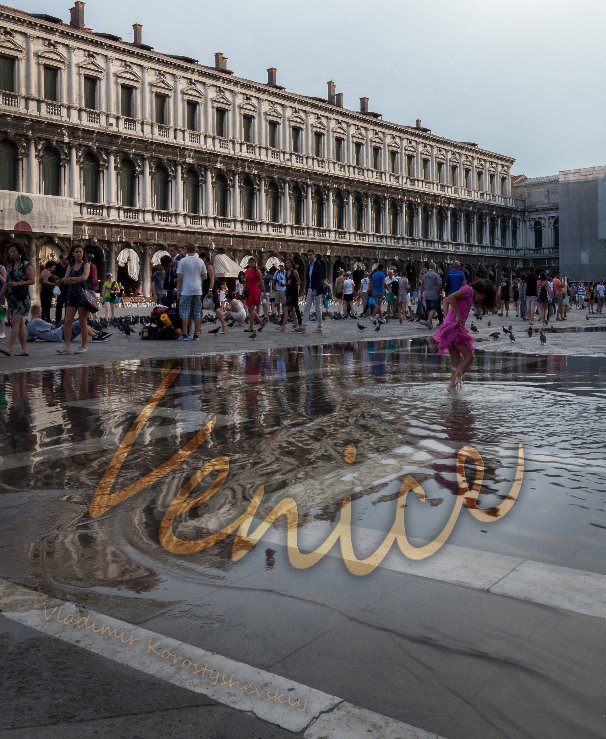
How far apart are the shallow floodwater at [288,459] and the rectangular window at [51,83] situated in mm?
28635

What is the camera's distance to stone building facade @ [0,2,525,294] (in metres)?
34.5

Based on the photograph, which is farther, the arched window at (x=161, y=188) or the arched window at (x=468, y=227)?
the arched window at (x=468, y=227)

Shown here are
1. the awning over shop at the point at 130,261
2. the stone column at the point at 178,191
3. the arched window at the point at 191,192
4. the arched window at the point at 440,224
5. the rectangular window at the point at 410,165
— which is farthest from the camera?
the arched window at the point at 440,224

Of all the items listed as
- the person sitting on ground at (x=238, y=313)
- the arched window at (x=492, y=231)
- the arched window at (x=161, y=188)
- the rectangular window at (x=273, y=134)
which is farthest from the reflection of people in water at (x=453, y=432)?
the arched window at (x=492, y=231)

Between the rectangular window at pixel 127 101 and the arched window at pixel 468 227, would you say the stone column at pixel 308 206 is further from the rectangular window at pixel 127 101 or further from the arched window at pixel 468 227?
the arched window at pixel 468 227

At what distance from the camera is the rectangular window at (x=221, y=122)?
41.9 meters

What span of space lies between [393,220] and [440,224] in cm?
560

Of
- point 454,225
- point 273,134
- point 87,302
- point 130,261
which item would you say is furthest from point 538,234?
point 87,302

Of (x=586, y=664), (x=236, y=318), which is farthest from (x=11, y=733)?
(x=236, y=318)

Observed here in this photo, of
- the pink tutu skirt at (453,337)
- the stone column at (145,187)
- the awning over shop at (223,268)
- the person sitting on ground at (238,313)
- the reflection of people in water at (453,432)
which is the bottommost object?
the reflection of people in water at (453,432)

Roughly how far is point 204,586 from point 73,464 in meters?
2.13

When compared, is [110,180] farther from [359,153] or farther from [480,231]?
[480,231]

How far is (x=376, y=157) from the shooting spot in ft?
171

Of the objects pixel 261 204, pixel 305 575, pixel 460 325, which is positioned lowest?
pixel 305 575
